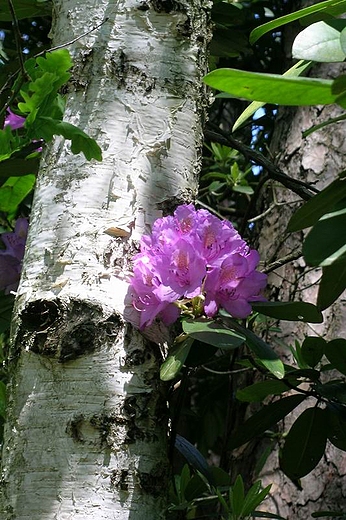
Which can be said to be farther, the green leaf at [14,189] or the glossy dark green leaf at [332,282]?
the green leaf at [14,189]

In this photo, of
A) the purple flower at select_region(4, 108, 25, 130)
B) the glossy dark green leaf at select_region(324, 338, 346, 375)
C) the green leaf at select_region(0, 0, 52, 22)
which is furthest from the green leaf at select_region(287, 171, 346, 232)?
the green leaf at select_region(0, 0, 52, 22)

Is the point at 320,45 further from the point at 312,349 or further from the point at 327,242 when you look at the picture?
the point at 312,349

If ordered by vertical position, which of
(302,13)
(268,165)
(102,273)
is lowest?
(102,273)

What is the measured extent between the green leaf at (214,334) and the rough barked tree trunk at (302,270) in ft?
2.32

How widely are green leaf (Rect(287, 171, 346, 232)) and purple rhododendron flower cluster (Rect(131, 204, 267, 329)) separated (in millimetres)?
86

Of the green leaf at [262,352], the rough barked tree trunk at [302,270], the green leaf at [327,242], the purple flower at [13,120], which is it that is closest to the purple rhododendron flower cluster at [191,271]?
the green leaf at [262,352]

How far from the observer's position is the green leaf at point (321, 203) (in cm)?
77

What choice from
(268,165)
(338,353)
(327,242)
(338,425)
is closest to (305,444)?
(338,425)

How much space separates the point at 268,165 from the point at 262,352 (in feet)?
1.70

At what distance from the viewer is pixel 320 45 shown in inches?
29.1

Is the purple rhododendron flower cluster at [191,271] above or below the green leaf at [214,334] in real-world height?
above

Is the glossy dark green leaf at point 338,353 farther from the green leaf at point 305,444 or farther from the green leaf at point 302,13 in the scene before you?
the green leaf at point 302,13

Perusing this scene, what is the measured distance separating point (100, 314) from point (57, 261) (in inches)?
3.7

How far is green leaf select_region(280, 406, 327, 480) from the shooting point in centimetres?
116
